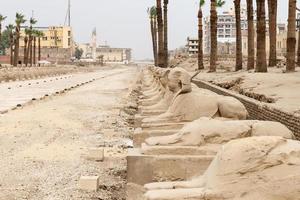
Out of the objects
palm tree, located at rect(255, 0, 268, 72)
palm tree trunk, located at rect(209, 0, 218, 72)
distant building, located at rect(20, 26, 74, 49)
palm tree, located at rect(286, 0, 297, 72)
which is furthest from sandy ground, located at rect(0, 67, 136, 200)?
distant building, located at rect(20, 26, 74, 49)

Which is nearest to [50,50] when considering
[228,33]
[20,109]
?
[228,33]

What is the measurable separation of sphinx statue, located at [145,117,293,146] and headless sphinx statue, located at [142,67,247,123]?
3.89 ft

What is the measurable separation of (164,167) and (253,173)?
1.74 meters

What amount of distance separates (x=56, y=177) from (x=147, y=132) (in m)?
1.52

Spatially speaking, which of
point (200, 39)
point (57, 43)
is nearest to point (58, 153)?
point (200, 39)

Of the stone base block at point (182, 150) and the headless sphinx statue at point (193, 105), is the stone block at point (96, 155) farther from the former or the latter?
the stone base block at point (182, 150)

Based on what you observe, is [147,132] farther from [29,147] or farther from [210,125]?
[29,147]

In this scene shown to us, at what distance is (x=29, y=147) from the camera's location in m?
10.5

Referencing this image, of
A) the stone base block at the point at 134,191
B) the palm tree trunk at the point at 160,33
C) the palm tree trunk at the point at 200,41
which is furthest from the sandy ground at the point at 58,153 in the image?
the palm tree trunk at the point at 160,33

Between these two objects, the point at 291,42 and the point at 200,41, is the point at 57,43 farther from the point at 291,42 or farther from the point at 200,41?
the point at 291,42

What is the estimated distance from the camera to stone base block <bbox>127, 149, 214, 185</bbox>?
19.8 feet

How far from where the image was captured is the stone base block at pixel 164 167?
19.8 feet

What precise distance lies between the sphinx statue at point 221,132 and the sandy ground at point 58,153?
128 centimetres

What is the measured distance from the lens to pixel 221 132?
617cm
